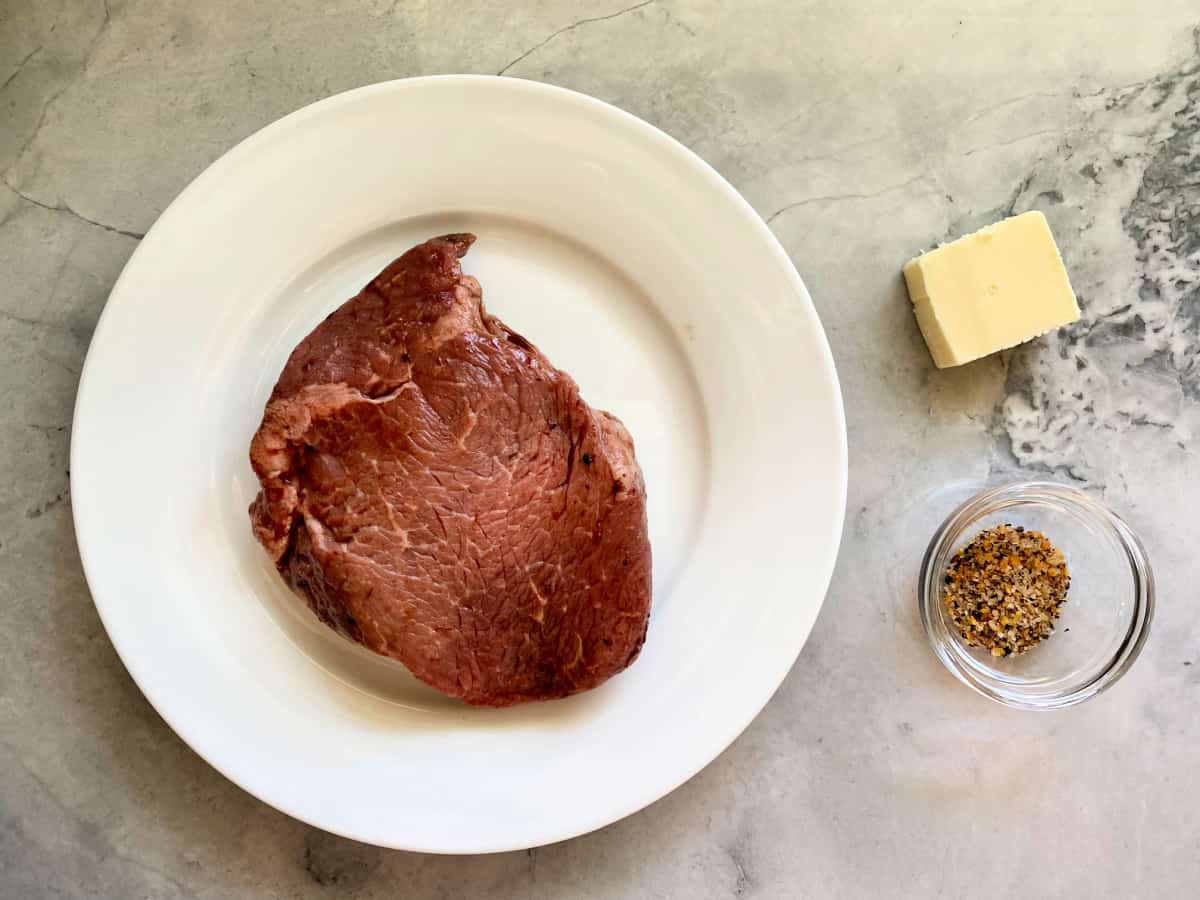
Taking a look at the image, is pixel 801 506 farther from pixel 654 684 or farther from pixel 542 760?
pixel 542 760

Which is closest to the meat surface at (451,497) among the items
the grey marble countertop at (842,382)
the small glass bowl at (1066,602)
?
the grey marble countertop at (842,382)

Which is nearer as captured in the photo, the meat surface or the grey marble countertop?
the meat surface

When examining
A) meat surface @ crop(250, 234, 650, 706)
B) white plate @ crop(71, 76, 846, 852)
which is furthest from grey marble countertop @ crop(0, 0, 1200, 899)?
meat surface @ crop(250, 234, 650, 706)

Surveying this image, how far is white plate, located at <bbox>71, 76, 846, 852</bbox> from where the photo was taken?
196 cm

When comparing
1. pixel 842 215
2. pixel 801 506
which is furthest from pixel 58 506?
pixel 842 215

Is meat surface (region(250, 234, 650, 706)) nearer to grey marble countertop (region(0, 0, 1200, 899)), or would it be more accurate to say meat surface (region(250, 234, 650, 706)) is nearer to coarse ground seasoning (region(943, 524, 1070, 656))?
grey marble countertop (region(0, 0, 1200, 899))

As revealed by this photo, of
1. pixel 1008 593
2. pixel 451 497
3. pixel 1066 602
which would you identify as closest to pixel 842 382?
pixel 1008 593

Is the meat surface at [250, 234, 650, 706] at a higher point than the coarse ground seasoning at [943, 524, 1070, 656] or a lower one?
higher

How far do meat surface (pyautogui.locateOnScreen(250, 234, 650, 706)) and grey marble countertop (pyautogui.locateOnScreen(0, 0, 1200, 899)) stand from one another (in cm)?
56

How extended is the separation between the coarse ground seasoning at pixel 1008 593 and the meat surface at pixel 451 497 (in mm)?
812

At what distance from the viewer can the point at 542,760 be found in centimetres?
203

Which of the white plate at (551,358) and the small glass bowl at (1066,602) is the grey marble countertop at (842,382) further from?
the white plate at (551,358)

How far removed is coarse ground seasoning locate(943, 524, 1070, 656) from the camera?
222 cm

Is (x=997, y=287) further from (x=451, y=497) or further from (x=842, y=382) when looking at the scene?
(x=451, y=497)
